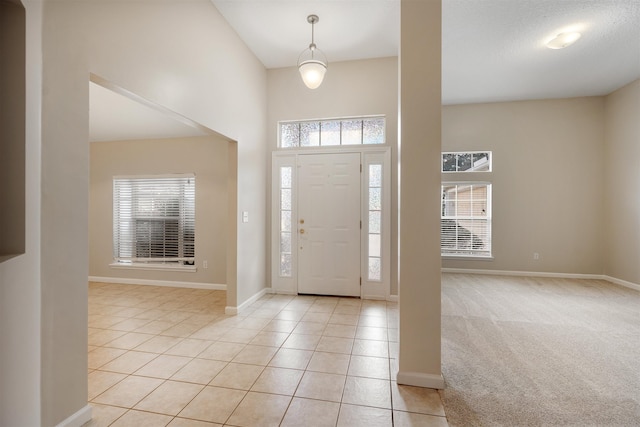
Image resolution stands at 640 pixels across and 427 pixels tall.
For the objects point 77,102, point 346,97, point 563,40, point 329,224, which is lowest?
point 329,224

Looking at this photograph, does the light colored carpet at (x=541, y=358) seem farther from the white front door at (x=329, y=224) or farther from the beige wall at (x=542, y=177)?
the white front door at (x=329, y=224)

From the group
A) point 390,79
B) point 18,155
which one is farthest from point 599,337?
point 18,155

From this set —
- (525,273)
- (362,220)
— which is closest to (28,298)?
(362,220)

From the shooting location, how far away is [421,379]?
7.20 feet

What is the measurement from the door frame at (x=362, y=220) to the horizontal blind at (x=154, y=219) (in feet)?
5.36

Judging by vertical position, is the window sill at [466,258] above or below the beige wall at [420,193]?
below

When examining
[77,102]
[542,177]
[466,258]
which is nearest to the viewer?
[77,102]

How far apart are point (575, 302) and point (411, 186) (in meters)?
3.83

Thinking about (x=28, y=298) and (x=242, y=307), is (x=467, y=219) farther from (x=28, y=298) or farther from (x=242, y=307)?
(x=28, y=298)

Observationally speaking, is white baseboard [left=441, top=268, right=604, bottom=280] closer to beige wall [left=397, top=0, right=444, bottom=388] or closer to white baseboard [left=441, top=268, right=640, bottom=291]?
white baseboard [left=441, top=268, right=640, bottom=291]

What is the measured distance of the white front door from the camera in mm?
4461

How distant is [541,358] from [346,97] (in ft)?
12.7

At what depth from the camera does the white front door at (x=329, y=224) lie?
14.6 ft

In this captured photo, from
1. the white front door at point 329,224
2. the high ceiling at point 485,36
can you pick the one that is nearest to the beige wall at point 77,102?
the high ceiling at point 485,36
